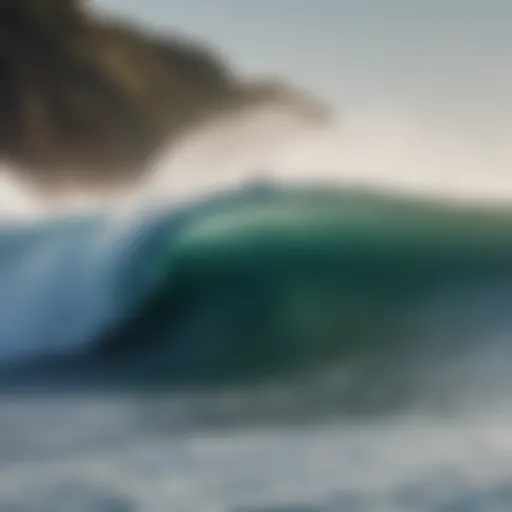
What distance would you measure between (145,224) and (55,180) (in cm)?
18

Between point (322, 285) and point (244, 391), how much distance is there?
24 centimetres

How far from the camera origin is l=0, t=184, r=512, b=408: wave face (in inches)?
69.1

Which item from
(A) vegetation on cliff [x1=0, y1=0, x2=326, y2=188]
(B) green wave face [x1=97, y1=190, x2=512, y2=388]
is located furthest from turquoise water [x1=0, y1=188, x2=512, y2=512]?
(A) vegetation on cliff [x1=0, y1=0, x2=326, y2=188]

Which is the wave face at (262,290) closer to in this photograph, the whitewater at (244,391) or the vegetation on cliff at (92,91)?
the whitewater at (244,391)

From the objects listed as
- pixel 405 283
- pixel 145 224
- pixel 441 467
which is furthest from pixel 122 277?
pixel 441 467

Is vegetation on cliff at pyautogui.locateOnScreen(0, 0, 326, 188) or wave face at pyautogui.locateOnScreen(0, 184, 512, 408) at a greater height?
vegetation on cliff at pyautogui.locateOnScreen(0, 0, 326, 188)

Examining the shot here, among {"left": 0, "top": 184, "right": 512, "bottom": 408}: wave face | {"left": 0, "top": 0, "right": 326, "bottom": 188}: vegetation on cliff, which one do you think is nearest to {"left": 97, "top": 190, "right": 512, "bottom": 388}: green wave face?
{"left": 0, "top": 184, "right": 512, "bottom": 408}: wave face

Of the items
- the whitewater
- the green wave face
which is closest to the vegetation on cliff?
the whitewater

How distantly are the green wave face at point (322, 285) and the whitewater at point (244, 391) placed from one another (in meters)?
0.02

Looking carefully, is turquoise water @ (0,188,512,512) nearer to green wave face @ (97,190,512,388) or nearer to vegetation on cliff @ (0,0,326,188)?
green wave face @ (97,190,512,388)

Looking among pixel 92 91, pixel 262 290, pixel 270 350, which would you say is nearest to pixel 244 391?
pixel 270 350

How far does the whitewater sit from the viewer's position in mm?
1688

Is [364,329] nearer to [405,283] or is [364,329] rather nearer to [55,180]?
[405,283]

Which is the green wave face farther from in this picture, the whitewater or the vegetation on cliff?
the vegetation on cliff
